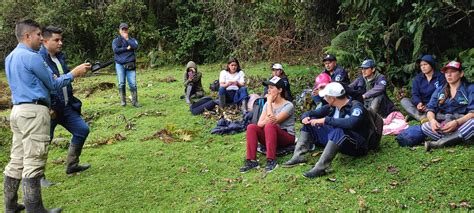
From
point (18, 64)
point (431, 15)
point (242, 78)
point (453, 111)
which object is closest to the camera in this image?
point (18, 64)

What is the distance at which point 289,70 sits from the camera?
13.3m

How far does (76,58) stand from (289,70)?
11498 mm

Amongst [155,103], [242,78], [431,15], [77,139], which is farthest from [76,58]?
[431,15]

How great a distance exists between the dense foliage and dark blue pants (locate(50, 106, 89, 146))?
211 inches

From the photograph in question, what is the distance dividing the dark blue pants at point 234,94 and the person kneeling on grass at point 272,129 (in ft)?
9.40

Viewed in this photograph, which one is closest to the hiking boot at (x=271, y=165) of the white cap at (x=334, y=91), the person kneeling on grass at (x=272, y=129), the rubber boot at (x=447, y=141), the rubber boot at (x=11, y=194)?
the person kneeling on grass at (x=272, y=129)

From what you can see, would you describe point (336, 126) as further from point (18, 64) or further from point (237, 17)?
point (237, 17)

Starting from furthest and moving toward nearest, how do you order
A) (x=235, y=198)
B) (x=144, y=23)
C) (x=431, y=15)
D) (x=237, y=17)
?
(x=144, y=23) → (x=237, y=17) → (x=431, y=15) → (x=235, y=198)

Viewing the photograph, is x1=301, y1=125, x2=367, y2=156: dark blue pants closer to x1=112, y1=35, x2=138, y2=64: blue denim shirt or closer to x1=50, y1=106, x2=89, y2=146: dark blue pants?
x1=50, y1=106, x2=89, y2=146: dark blue pants

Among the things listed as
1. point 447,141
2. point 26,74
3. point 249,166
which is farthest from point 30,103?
point 447,141

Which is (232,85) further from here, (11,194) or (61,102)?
(11,194)

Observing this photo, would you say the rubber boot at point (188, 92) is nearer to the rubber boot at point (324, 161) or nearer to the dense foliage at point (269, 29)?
the dense foliage at point (269, 29)

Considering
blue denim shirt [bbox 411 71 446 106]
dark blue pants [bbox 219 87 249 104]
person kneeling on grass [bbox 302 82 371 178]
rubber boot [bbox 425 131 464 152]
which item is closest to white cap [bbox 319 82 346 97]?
person kneeling on grass [bbox 302 82 371 178]

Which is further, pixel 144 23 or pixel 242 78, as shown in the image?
pixel 144 23
